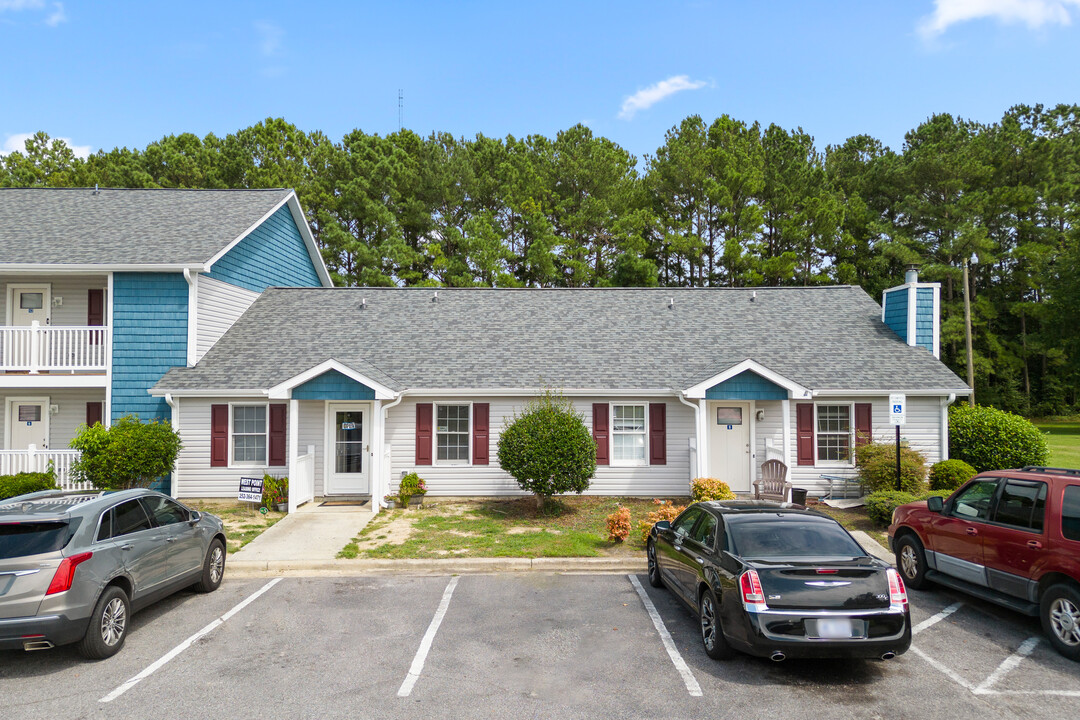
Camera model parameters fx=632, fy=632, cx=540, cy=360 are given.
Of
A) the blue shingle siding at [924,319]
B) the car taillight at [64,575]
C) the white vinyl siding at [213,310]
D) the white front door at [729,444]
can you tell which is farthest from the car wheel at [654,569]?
the white vinyl siding at [213,310]

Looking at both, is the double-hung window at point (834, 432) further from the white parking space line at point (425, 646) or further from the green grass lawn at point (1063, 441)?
the white parking space line at point (425, 646)

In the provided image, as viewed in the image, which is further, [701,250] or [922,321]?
[701,250]

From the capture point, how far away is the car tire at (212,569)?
29.6 ft

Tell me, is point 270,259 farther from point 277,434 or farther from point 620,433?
point 620,433

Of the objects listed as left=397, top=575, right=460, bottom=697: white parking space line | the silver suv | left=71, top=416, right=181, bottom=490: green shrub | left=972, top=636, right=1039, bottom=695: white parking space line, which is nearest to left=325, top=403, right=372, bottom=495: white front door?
left=71, top=416, right=181, bottom=490: green shrub

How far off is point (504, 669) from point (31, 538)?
5089 mm

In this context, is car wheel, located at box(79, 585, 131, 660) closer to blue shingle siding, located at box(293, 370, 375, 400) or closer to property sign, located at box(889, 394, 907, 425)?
blue shingle siding, located at box(293, 370, 375, 400)

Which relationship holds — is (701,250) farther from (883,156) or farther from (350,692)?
(350,692)

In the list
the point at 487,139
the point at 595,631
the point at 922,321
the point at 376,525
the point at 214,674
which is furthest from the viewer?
the point at 487,139

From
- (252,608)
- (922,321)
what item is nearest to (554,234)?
(922,321)

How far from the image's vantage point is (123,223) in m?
18.0

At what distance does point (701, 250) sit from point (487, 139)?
50.0 feet

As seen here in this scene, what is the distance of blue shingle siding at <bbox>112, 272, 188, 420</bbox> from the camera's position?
15742 millimetres

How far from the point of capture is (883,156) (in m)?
41.9
